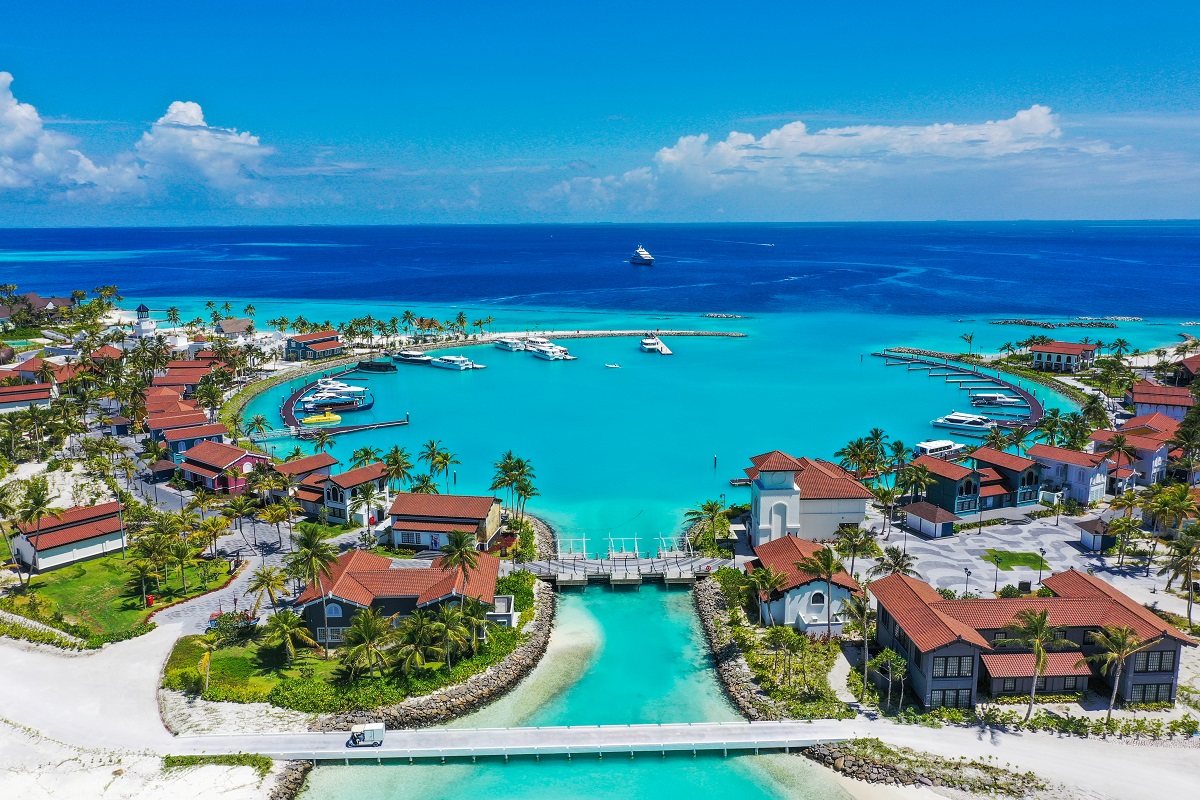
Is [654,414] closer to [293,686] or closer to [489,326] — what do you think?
[293,686]

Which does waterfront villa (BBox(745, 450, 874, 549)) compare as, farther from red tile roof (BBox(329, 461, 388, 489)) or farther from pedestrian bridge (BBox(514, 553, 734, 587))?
red tile roof (BBox(329, 461, 388, 489))

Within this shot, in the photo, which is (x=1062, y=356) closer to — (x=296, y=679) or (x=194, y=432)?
(x=296, y=679)

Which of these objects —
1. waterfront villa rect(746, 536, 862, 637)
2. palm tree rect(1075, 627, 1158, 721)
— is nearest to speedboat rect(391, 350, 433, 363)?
waterfront villa rect(746, 536, 862, 637)

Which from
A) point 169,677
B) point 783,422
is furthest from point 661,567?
point 783,422

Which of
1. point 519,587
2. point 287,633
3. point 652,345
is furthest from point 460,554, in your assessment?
point 652,345

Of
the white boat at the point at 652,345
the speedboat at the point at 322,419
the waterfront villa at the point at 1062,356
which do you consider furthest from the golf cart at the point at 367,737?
the waterfront villa at the point at 1062,356

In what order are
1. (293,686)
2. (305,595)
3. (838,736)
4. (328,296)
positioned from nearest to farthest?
(838,736) < (293,686) < (305,595) < (328,296)
